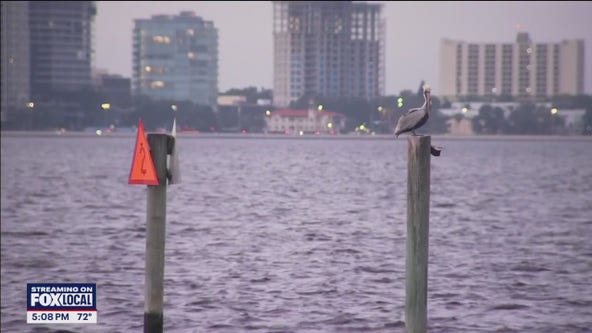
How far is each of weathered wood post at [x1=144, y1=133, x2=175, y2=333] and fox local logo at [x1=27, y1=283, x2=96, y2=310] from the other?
89 centimetres

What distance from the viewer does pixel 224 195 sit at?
246 feet

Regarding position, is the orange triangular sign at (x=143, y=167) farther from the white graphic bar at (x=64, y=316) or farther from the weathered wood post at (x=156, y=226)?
the white graphic bar at (x=64, y=316)

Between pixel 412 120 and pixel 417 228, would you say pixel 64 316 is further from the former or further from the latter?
pixel 412 120

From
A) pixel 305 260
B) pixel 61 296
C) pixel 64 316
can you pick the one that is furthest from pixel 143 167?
pixel 305 260

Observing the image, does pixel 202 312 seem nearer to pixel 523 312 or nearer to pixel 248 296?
pixel 248 296

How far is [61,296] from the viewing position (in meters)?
17.6

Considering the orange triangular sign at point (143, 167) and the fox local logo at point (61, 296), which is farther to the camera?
the fox local logo at point (61, 296)

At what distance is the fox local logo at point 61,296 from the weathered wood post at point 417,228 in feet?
14.6

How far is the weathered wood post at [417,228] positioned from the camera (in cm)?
1706

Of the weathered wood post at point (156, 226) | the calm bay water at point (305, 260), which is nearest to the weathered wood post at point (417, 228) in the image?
the weathered wood post at point (156, 226)

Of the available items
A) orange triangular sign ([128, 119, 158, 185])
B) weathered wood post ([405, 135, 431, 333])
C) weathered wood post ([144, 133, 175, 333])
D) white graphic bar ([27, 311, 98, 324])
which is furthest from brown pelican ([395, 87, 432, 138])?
white graphic bar ([27, 311, 98, 324])

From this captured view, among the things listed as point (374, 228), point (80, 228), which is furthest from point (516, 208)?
point (80, 228)

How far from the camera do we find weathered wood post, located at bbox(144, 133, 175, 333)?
17.5 metres

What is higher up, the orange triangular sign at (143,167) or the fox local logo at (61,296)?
the orange triangular sign at (143,167)
